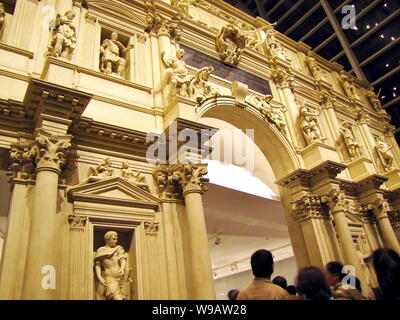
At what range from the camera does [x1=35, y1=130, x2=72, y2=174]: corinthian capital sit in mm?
5023

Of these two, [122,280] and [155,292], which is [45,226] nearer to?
[122,280]

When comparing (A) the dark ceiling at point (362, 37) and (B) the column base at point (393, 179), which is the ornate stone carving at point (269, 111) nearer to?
(B) the column base at point (393, 179)

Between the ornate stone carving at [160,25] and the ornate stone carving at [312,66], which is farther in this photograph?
the ornate stone carving at [312,66]

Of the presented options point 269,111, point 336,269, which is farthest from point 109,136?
point 269,111

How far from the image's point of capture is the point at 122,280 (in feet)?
18.0

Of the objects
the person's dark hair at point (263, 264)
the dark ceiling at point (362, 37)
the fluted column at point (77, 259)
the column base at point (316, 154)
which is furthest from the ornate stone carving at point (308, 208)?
the dark ceiling at point (362, 37)

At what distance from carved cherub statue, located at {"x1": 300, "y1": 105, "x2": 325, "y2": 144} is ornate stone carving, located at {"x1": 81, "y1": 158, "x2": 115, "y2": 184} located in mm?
6715

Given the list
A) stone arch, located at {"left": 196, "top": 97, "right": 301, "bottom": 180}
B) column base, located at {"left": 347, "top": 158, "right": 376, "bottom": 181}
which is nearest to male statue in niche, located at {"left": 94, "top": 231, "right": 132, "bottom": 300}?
stone arch, located at {"left": 196, "top": 97, "right": 301, "bottom": 180}

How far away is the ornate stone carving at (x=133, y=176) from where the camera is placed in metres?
6.38

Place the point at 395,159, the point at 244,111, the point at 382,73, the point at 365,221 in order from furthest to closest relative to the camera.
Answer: the point at 382,73 < the point at 395,159 < the point at 365,221 < the point at 244,111

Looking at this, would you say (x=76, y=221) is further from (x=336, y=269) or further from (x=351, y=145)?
(x=351, y=145)

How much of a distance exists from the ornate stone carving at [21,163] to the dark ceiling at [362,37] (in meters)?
18.5
